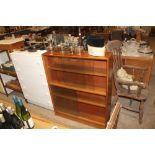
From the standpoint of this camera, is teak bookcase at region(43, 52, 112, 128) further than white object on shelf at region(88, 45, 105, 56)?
Yes

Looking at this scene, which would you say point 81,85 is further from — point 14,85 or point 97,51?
point 14,85

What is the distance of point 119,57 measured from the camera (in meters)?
2.54

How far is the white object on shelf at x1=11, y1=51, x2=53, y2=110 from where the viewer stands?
2287 millimetres

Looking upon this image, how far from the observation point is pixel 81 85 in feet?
7.20

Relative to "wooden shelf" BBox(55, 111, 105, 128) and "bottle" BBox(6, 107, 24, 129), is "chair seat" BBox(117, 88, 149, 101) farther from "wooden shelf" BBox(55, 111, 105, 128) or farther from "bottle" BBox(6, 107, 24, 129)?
"bottle" BBox(6, 107, 24, 129)

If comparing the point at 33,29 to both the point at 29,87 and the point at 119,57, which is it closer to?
the point at 29,87

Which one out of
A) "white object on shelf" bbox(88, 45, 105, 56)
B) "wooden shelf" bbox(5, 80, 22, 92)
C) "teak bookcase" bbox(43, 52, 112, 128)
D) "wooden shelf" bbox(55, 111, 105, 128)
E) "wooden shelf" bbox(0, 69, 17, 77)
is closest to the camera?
"white object on shelf" bbox(88, 45, 105, 56)

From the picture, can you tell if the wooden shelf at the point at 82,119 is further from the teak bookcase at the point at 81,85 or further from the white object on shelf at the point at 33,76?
the white object on shelf at the point at 33,76

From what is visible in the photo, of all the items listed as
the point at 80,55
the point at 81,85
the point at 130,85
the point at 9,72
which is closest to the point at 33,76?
the point at 9,72

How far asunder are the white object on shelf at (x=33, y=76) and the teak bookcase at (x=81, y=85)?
0.39ft

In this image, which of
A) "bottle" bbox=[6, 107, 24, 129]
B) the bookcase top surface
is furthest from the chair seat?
"bottle" bbox=[6, 107, 24, 129]

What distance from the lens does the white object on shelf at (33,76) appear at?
2287mm

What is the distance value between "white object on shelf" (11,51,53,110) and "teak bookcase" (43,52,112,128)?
120 millimetres
